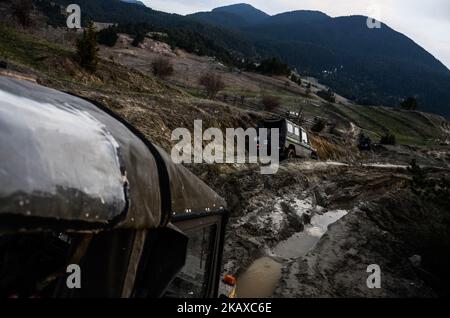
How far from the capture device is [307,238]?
11.6 m

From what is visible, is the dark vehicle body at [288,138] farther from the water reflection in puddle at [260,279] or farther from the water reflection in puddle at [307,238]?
the water reflection in puddle at [260,279]

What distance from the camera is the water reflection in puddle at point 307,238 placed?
10.4 m

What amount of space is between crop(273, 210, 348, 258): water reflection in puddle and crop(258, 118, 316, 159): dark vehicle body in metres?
5.09

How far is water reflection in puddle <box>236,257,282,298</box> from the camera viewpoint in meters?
8.20

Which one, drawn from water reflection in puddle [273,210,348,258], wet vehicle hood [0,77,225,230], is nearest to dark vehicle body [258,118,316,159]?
water reflection in puddle [273,210,348,258]

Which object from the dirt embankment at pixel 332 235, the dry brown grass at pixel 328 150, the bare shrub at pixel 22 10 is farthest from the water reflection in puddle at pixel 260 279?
the bare shrub at pixel 22 10

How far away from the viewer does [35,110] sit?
88.0 inches

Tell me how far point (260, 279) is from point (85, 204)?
7151mm

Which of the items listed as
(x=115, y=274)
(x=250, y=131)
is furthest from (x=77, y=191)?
(x=250, y=131)

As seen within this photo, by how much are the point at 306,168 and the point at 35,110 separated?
53.8 ft

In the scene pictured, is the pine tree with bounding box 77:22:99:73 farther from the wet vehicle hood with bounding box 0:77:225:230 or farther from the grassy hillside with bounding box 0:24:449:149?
the wet vehicle hood with bounding box 0:77:225:230

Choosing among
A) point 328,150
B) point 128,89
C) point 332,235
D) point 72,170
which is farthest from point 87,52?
point 72,170

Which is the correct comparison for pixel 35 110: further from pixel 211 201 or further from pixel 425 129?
pixel 425 129
